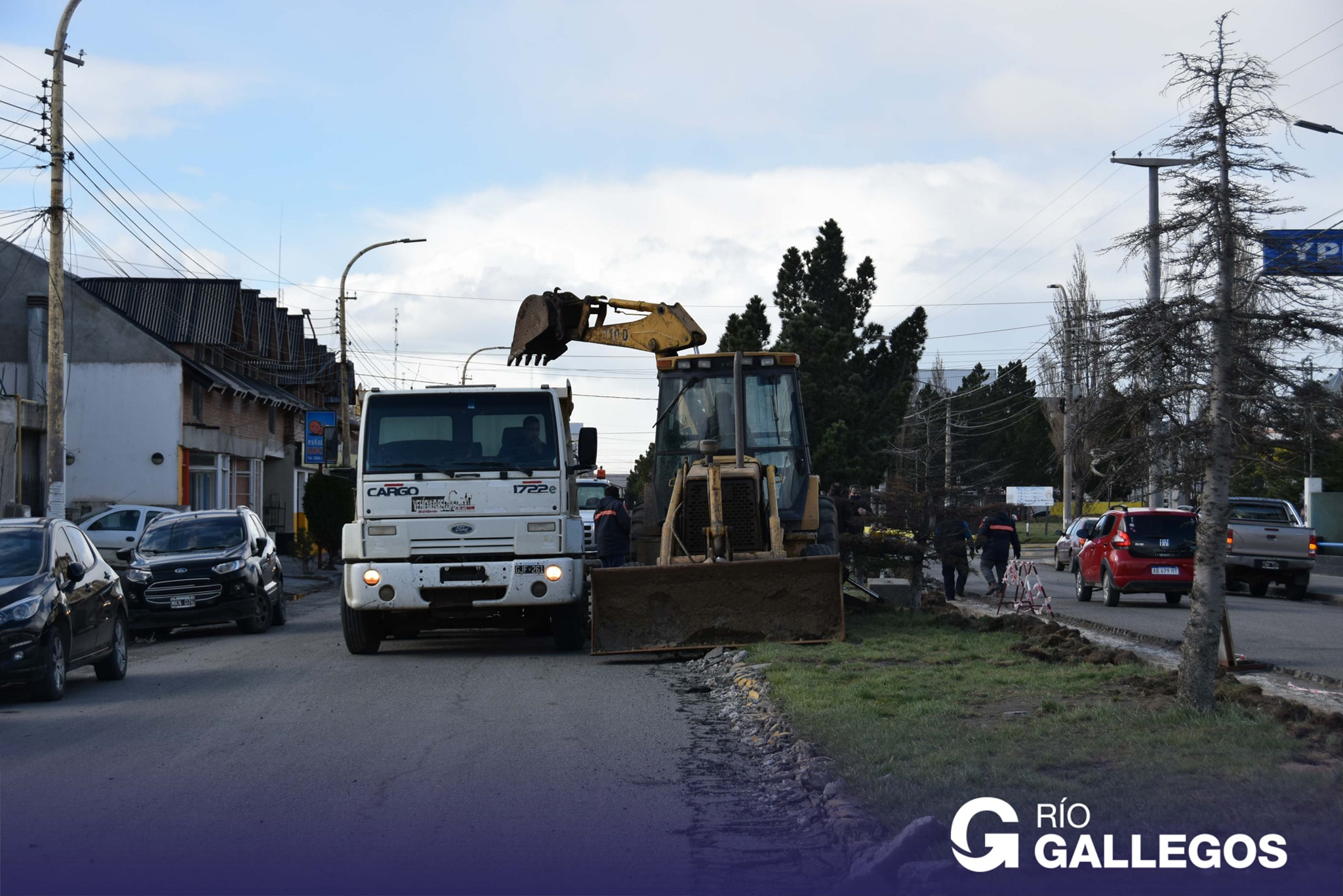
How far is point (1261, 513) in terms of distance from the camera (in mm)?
25078

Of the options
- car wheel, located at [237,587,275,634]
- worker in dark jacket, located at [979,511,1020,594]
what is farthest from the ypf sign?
car wheel, located at [237,587,275,634]

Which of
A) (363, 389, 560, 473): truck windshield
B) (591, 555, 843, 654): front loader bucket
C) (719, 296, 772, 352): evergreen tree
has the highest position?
(719, 296, 772, 352): evergreen tree

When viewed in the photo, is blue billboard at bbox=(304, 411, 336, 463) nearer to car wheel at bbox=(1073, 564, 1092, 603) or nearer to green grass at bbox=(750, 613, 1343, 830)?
car wheel at bbox=(1073, 564, 1092, 603)

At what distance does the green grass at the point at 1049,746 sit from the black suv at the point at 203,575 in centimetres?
968

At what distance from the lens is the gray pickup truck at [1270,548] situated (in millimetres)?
24484

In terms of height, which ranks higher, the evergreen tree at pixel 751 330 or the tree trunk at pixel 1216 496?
the evergreen tree at pixel 751 330

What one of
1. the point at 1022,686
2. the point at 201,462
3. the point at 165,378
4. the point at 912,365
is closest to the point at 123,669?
the point at 1022,686

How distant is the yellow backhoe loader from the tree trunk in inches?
210

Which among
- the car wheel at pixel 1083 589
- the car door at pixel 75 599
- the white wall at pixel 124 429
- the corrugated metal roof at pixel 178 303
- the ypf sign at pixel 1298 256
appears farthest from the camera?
the corrugated metal roof at pixel 178 303

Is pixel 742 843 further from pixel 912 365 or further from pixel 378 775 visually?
pixel 912 365

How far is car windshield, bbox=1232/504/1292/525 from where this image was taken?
82.0 ft

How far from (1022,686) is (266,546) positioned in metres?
13.3

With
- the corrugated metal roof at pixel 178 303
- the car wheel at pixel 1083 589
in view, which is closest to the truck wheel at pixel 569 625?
the car wheel at pixel 1083 589

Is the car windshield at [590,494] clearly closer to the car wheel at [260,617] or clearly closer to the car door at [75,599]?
the car wheel at [260,617]
